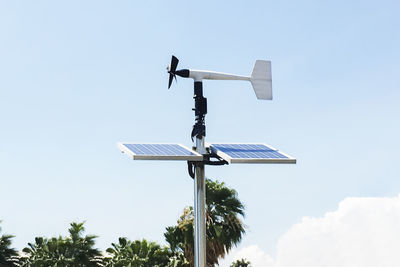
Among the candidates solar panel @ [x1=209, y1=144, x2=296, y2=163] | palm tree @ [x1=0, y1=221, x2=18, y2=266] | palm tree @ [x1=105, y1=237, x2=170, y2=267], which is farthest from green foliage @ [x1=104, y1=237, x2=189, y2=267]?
solar panel @ [x1=209, y1=144, x2=296, y2=163]

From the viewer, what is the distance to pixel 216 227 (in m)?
24.9

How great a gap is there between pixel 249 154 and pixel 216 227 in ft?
48.4

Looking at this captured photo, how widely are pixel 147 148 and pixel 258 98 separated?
2.72 meters

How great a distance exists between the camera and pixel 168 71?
10898mm

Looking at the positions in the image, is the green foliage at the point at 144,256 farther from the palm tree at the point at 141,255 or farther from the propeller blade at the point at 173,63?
the propeller blade at the point at 173,63

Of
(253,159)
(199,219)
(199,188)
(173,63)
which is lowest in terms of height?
(199,219)

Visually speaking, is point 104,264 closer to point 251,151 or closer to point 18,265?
point 18,265

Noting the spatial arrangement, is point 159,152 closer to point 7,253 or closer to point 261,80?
point 261,80

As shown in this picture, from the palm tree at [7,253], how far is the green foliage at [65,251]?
451 mm

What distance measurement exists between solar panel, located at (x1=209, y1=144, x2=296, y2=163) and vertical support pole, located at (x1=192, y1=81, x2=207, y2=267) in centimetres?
37

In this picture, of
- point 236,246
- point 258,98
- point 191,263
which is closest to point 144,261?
point 191,263

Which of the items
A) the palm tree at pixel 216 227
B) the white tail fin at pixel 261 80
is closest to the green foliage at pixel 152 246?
the palm tree at pixel 216 227

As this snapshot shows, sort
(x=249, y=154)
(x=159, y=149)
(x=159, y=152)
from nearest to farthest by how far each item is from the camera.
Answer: (x=159, y=152) → (x=159, y=149) → (x=249, y=154)

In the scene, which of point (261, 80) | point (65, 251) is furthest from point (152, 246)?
point (261, 80)
